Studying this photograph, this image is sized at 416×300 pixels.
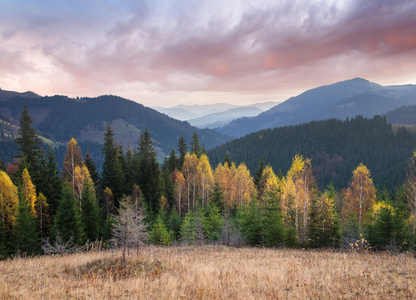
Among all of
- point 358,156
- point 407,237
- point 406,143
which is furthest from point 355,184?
point 406,143

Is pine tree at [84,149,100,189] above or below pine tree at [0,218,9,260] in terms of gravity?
above

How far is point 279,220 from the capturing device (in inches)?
1097

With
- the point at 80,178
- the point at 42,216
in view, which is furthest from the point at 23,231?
the point at 80,178

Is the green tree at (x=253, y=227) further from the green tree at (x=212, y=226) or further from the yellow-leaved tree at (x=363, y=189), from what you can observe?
the yellow-leaved tree at (x=363, y=189)

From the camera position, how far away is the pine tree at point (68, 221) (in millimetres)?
30312

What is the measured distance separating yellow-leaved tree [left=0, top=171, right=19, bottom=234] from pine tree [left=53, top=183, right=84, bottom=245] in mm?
6496

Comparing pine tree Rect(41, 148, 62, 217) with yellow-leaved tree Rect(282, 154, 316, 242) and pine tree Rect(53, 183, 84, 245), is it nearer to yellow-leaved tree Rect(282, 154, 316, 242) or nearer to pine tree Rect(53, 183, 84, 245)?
pine tree Rect(53, 183, 84, 245)

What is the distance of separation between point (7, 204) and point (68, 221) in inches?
348

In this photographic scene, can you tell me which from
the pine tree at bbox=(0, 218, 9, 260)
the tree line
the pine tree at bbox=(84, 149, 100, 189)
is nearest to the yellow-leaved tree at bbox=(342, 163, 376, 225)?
the tree line

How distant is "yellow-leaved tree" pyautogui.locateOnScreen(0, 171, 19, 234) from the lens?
31109 millimetres

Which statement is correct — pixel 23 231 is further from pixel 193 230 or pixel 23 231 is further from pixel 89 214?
pixel 193 230

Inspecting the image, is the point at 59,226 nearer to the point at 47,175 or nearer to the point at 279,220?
the point at 47,175

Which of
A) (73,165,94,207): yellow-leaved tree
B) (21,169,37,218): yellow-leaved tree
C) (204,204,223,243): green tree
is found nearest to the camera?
(21,169,37,218): yellow-leaved tree

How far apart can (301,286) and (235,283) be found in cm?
214
